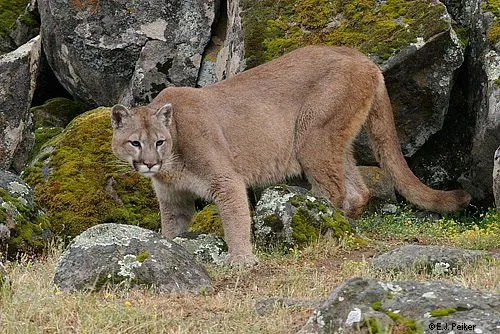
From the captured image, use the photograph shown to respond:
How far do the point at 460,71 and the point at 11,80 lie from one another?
7040 millimetres

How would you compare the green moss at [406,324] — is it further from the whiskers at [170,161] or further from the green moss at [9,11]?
the green moss at [9,11]

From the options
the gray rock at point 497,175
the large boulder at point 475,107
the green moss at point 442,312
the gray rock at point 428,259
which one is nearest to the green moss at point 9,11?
the large boulder at point 475,107

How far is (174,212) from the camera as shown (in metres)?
10.9

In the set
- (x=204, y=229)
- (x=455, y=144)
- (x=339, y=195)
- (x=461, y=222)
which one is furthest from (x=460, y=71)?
(x=204, y=229)

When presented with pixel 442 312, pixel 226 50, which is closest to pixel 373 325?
pixel 442 312

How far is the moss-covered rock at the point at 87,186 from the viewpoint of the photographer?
38.5ft

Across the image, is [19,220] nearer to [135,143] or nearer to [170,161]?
[135,143]

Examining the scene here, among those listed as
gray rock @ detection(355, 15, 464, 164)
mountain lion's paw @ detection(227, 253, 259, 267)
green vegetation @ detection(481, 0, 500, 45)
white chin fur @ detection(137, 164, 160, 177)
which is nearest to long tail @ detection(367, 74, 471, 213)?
gray rock @ detection(355, 15, 464, 164)

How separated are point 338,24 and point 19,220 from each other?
593 cm

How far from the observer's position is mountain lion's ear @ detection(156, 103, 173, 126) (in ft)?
32.8

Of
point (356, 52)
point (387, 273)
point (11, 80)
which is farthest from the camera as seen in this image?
point (11, 80)

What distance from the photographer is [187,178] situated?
10203mm

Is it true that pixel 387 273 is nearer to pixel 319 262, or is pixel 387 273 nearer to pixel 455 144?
pixel 319 262

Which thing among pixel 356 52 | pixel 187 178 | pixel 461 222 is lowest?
pixel 461 222
